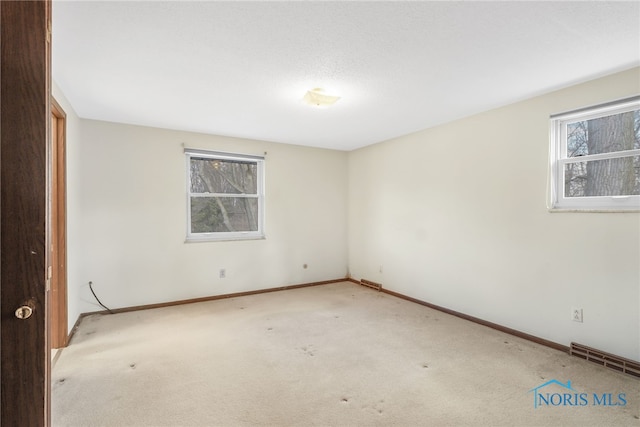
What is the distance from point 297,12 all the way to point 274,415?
232cm

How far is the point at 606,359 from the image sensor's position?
2.47 metres

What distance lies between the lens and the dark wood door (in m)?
0.91

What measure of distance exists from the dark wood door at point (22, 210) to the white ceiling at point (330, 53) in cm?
93

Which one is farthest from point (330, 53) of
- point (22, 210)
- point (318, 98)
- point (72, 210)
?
point (72, 210)

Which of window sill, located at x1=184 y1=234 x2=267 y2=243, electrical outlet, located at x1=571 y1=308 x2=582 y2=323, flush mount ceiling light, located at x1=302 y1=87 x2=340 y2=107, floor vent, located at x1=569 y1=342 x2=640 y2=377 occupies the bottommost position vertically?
floor vent, located at x1=569 y1=342 x2=640 y2=377

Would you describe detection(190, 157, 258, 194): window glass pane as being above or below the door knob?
above

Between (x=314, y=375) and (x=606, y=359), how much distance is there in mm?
2279

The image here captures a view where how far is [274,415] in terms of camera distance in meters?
1.91

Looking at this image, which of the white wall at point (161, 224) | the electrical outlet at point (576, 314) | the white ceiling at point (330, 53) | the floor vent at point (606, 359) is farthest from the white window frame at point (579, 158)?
the white wall at point (161, 224)

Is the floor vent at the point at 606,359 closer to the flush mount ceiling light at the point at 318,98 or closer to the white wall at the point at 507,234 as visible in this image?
the white wall at the point at 507,234

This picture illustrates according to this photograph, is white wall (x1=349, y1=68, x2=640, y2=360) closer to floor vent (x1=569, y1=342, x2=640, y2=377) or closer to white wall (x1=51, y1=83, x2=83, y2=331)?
floor vent (x1=569, y1=342, x2=640, y2=377)

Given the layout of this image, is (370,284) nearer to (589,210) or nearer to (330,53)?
(589,210)

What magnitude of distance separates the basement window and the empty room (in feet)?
0.10

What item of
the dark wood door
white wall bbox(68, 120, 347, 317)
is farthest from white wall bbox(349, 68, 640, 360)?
the dark wood door
